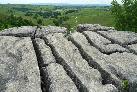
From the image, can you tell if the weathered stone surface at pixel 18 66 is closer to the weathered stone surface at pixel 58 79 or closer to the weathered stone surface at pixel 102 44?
the weathered stone surface at pixel 58 79

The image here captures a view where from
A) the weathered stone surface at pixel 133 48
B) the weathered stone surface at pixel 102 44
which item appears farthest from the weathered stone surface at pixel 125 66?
the weathered stone surface at pixel 133 48

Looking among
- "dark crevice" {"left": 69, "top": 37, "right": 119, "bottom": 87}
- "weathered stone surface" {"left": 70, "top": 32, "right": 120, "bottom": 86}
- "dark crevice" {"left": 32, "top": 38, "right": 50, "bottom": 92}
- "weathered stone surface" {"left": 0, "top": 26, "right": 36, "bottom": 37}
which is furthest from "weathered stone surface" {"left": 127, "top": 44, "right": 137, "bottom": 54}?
"weathered stone surface" {"left": 0, "top": 26, "right": 36, "bottom": 37}

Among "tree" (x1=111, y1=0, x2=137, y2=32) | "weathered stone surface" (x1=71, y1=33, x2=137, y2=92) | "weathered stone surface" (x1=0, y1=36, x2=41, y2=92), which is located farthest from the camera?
"tree" (x1=111, y1=0, x2=137, y2=32)

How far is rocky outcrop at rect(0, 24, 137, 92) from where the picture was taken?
19.2m

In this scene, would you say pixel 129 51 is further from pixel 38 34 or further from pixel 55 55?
pixel 38 34

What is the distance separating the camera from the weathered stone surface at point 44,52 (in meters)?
23.2

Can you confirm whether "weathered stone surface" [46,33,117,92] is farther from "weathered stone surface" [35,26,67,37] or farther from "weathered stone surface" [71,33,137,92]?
"weathered stone surface" [35,26,67,37]

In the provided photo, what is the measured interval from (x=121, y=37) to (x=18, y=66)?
1245cm

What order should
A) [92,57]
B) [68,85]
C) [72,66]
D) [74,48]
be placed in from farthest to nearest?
[74,48], [92,57], [72,66], [68,85]

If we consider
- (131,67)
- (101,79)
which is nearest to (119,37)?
(131,67)

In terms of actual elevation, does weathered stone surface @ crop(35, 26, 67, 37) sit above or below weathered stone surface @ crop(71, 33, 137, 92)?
above

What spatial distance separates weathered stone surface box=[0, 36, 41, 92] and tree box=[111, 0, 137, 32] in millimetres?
31822

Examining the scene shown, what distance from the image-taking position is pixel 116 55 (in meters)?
24.4

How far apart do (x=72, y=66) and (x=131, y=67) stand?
4469 millimetres
